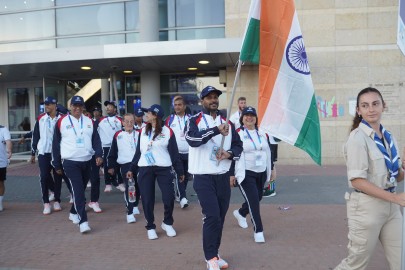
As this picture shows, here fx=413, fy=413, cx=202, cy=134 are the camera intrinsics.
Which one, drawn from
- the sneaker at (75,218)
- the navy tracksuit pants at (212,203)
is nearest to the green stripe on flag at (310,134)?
the navy tracksuit pants at (212,203)

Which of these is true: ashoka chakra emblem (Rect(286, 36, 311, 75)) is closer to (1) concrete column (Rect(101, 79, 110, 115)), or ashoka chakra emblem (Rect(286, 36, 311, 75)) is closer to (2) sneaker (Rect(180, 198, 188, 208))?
(2) sneaker (Rect(180, 198, 188, 208))

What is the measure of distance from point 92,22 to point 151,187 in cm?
1131

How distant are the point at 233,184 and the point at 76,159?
2.80 metres

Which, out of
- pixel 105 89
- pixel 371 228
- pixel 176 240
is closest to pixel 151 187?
pixel 176 240

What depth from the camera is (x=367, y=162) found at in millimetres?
3352

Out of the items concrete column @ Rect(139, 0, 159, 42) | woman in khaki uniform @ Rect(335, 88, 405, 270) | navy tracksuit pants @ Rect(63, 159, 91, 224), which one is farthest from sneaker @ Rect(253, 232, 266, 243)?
concrete column @ Rect(139, 0, 159, 42)

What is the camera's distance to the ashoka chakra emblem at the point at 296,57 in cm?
461

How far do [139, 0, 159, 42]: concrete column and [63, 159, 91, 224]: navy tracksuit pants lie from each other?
28.2ft

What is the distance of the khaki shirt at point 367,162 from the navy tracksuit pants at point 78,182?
14.2 ft

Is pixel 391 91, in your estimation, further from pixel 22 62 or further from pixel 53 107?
pixel 22 62

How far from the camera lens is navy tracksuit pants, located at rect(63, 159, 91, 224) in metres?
6.37

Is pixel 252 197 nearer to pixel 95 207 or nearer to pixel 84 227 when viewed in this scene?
pixel 84 227

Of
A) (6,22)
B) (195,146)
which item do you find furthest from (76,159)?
(6,22)

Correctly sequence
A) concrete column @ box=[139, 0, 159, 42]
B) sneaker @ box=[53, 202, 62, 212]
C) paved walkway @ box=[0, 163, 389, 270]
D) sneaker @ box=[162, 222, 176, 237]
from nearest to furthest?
paved walkway @ box=[0, 163, 389, 270] → sneaker @ box=[162, 222, 176, 237] → sneaker @ box=[53, 202, 62, 212] → concrete column @ box=[139, 0, 159, 42]
